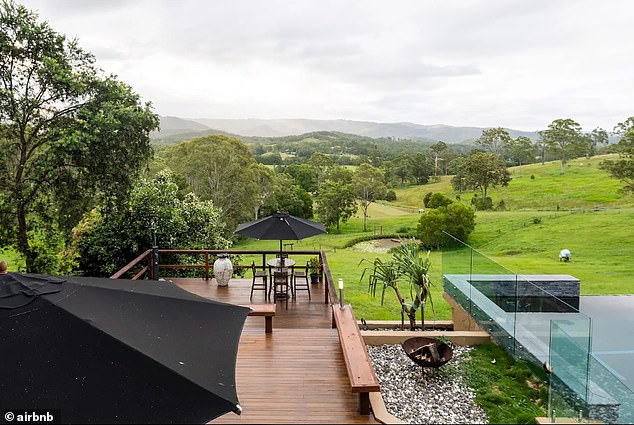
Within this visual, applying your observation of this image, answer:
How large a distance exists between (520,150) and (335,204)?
1475 inches

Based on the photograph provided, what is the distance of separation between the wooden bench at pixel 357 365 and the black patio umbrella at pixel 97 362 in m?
1.72

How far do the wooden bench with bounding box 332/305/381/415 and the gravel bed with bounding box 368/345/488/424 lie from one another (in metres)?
0.97

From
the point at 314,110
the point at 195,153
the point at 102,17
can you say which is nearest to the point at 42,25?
the point at 102,17

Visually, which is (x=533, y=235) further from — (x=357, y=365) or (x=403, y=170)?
(x=403, y=170)

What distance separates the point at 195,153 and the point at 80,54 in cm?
1889

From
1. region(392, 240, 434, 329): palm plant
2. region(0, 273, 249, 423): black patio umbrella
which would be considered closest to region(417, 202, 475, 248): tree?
region(392, 240, 434, 329): palm plant

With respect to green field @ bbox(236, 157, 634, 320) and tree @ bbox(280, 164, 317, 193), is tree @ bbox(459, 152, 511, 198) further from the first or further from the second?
tree @ bbox(280, 164, 317, 193)

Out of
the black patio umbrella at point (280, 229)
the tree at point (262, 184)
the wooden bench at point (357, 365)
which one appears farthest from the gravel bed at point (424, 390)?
the tree at point (262, 184)

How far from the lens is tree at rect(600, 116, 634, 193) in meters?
Result: 24.4

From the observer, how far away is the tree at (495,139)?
197ft

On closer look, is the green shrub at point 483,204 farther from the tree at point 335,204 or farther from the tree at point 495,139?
the tree at point 495,139

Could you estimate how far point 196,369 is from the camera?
2.16m

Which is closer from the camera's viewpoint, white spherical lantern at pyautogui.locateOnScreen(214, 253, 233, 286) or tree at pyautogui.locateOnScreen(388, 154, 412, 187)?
white spherical lantern at pyautogui.locateOnScreen(214, 253, 233, 286)

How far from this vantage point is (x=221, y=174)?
2939 cm
